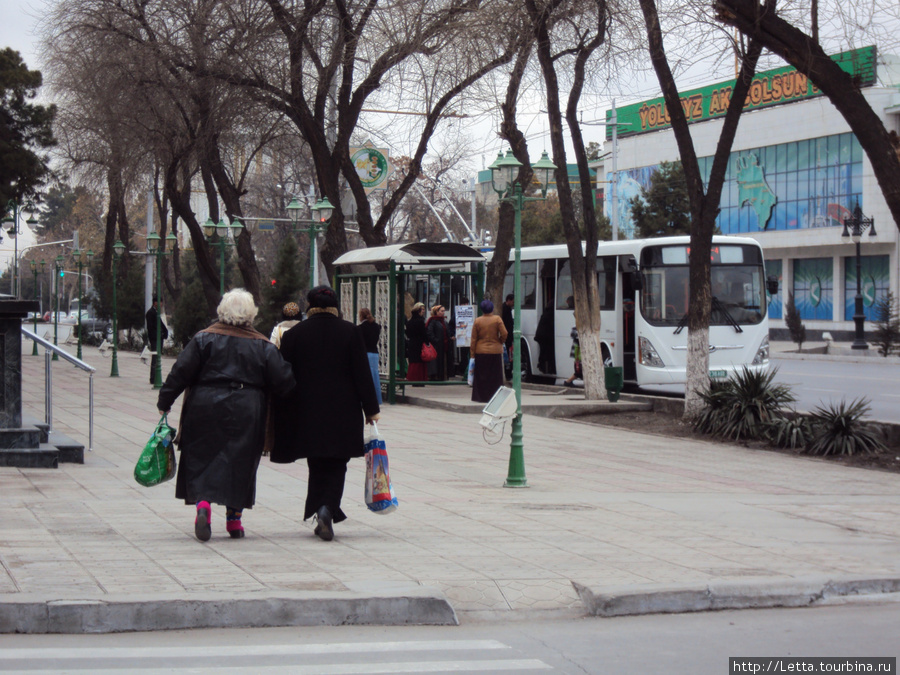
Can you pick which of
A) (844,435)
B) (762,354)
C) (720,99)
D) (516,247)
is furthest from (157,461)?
(720,99)

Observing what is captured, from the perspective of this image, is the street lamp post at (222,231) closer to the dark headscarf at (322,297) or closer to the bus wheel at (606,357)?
the bus wheel at (606,357)

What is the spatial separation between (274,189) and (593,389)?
4293 cm

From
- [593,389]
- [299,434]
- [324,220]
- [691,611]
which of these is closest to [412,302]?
[324,220]

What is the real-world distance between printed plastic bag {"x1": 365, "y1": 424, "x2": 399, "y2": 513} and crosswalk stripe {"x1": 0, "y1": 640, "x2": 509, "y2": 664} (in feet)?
7.17

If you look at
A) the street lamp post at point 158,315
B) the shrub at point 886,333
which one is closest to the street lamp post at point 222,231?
the street lamp post at point 158,315

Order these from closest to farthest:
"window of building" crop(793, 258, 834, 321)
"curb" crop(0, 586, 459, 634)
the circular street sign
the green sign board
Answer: "curb" crop(0, 586, 459, 634)
the circular street sign
"window of building" crop(793, 258, 834, 321)
the green sign board

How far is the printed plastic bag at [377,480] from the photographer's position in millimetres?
7965

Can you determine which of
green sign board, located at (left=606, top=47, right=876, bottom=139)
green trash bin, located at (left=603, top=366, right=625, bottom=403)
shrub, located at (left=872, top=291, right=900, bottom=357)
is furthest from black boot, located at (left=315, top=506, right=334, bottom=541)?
green sign board, located at (left=606, top=47, right=876, bottom=139)

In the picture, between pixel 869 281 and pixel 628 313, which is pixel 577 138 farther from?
pixel 869 281

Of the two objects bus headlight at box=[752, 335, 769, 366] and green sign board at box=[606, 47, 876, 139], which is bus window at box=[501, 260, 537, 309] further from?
green sign board at box=[606, 47, 876, 139]

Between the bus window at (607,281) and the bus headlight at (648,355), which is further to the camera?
the bus window at (607,281)

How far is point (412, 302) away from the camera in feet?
74.0

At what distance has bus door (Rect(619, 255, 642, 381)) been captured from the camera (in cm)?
2258

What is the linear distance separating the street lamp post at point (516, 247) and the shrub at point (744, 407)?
4395mm
